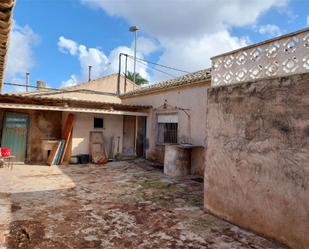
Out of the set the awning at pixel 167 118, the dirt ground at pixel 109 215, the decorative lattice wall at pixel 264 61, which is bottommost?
the dirt ground at pixel 109 215

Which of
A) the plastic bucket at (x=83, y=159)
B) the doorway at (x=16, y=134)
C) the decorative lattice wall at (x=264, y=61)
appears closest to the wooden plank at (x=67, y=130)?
the plastic bucket at (x=83, y=159)

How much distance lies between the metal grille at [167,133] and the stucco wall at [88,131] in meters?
2.71

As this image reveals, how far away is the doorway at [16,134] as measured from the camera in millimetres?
11164

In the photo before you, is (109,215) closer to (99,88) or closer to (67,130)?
(67,130)

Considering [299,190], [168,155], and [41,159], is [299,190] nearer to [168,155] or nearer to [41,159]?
[168,155]

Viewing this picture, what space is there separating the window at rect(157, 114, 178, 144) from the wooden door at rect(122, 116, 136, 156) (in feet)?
8.44

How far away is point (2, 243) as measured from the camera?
390 cm

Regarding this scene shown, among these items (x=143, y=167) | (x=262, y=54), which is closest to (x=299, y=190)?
(x=262, y=54)

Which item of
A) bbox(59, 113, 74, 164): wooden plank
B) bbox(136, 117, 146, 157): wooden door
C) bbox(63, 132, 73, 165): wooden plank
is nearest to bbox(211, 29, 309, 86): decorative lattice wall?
bbox(59, 113, 74, 164): wooden plank

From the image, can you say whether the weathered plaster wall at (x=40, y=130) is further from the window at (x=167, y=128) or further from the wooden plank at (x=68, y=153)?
the window at (x=167, y=128)

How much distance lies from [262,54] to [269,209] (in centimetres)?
282

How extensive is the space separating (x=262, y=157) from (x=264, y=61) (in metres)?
1.77

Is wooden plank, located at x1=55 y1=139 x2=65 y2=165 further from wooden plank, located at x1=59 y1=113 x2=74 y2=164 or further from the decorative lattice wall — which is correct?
the decorative lattice wall

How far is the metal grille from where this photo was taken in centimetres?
1138
